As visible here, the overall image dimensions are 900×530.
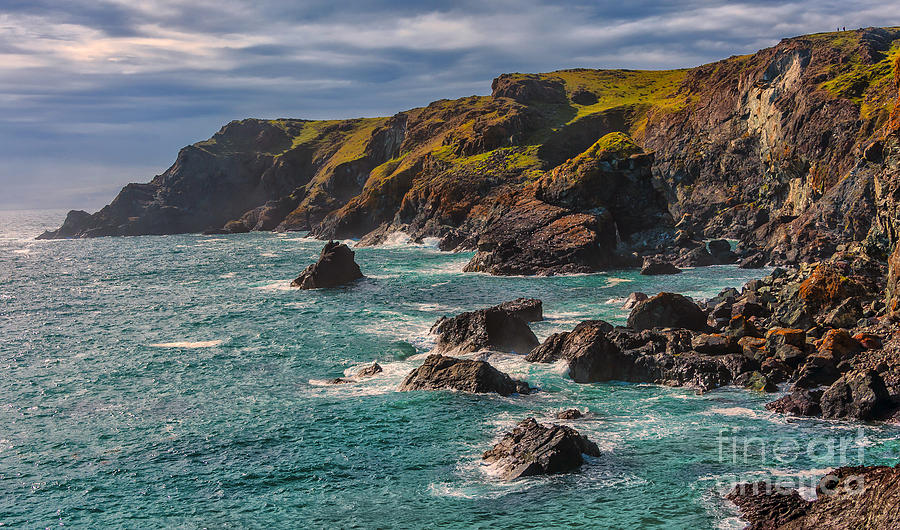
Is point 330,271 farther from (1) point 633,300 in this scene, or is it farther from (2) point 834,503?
(2) point 834,503

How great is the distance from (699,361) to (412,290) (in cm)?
4721

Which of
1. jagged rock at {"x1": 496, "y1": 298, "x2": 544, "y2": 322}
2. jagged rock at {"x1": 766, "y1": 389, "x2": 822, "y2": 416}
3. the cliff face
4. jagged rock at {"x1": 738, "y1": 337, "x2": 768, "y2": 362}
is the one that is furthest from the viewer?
the cliff face

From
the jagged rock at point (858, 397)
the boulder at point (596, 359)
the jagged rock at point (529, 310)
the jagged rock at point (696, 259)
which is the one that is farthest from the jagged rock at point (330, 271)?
the jagged rock at point (858, 397)

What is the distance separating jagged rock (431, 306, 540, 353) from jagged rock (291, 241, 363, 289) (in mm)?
38348

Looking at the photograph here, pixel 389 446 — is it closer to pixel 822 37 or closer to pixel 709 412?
pixel 709 412

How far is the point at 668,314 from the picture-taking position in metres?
54.9

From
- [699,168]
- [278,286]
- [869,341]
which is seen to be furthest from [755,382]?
[699,168]

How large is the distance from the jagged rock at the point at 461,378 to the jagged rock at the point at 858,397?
16712 mm

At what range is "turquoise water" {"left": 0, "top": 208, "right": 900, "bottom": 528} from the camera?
2961 cm

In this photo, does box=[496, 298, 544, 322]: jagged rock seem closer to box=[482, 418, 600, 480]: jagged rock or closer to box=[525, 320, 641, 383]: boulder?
box=[525, 320, 641, 383]: boulder

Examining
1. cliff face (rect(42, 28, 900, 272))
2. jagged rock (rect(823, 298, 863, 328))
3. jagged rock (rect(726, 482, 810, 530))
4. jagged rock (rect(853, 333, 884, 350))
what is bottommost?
jagged rock (rect(726, 482, 810, 530))

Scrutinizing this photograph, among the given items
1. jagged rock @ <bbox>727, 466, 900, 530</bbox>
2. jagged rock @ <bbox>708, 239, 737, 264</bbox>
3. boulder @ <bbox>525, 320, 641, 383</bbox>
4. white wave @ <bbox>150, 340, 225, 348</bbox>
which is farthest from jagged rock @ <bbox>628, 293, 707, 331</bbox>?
jagged rock @ <bbox>708, 239, 737, 264</bbox>

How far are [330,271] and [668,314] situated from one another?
50.4m

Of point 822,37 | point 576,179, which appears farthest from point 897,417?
point 822,37
